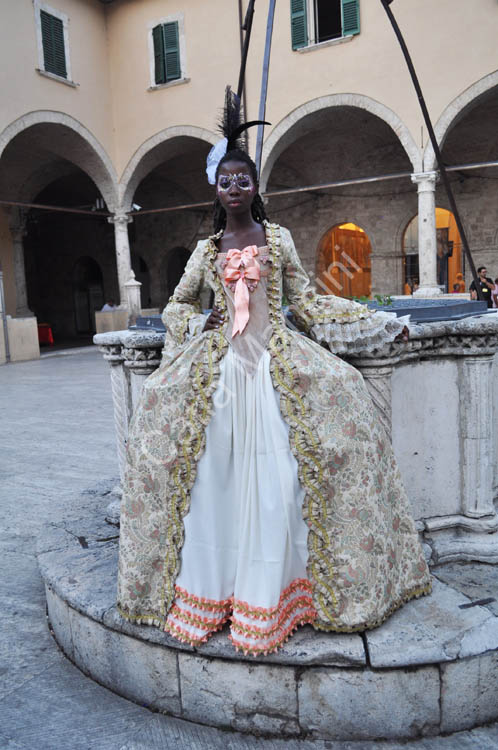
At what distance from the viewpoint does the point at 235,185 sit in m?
2.00

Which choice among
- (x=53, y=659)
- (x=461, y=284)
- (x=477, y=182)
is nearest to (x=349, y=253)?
(x=477, y=182)

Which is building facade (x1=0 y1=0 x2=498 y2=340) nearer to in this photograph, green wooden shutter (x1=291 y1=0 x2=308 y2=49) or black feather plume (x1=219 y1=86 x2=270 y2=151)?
green wooden shutter (x1=291 y1=0 x2=308 y2=49)

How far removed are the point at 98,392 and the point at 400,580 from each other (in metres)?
6.95

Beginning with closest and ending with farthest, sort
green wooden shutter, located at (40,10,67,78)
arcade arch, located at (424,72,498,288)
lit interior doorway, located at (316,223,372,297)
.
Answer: green wooden shutter, located at (40,10,67,78), arcade arch, located at (424,72,498,288), lit interior doorway, located at (316,223,372,297)

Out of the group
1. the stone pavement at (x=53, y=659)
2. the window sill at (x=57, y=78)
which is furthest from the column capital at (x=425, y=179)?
the stone pavement at (x=53, y=659)

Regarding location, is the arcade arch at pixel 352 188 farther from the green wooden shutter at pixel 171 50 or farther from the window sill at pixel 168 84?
the green wooden shutter at pixel 171 50

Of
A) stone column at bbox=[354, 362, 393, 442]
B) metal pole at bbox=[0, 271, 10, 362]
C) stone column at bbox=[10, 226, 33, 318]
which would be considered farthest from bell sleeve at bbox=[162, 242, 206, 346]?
stone column at bbox=[10, 226, 33, 318]

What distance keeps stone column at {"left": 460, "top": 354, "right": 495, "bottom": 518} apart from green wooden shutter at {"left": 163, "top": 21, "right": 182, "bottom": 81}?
14.0 m

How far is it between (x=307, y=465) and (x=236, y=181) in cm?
93

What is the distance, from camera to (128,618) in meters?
2.02

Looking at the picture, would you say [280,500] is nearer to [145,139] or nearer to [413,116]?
[413,116]

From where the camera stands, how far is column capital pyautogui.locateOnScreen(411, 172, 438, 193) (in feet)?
42.0

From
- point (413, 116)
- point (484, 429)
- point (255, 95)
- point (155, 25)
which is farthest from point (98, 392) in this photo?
point (155, 25)

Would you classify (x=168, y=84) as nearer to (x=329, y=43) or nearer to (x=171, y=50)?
(x=171, y=50)
